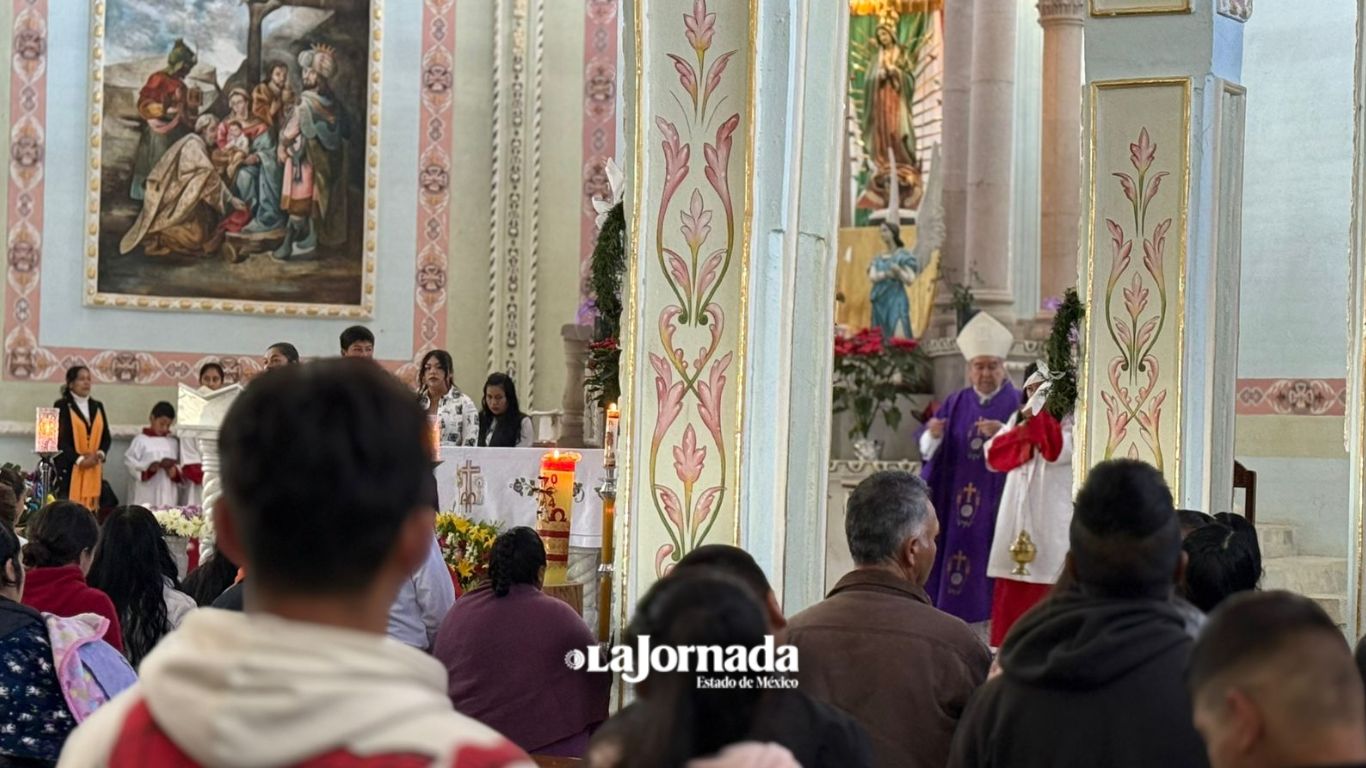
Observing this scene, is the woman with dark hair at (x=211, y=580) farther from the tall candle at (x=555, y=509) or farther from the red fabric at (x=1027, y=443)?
the red fabric at (x=1027, y=443)

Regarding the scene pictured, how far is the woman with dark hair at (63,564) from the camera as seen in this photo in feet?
15.3

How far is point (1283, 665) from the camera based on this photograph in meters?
1.95

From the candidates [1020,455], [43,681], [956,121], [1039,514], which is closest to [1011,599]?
[1039,514]

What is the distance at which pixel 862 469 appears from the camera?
12.4m

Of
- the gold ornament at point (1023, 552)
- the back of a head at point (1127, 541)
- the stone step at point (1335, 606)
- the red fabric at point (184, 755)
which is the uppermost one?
the back of a head at point (1127, 541)

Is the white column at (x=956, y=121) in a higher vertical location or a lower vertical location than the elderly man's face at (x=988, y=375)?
higher

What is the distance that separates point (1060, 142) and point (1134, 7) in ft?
19.4

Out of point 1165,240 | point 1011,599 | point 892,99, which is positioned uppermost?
point 892,99

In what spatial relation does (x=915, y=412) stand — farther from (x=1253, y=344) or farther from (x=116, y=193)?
(x=116, y=193)

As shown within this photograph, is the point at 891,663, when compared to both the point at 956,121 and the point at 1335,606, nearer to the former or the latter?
the point at 1335,606

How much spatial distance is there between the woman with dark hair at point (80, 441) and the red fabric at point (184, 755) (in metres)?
11.9

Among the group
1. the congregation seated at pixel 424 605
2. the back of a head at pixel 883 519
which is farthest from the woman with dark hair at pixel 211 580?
the back of a head at pixel 883 519

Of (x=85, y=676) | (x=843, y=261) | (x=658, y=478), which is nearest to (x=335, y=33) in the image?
(x=843, y=261)

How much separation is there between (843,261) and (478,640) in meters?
9.04
